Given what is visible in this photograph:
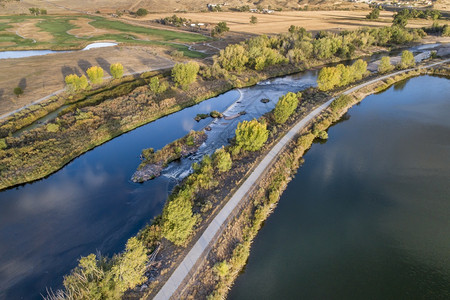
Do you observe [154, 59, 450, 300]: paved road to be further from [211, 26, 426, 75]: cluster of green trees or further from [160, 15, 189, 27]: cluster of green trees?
[160, 15, 189, 27]: cluster of green trees

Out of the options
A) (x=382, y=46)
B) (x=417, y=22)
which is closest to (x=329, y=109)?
(x=382, y=46)

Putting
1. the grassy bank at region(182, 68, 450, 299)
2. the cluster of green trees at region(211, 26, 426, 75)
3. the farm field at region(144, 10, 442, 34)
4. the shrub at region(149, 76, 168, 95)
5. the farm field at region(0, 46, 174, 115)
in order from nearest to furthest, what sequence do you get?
the grassy bank at region(182, 68, 450, 299)
the farm field at region(0, 46, 174, 115)
the shrub at region(149, 76, 168, 95)
the cluster of green trees at region(211, 26, 426, 75)
the farm field at region(144, 10, 442, 34)

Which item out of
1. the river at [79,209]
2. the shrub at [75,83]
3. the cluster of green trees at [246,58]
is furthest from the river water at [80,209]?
the cluster of green trees at [246,58]

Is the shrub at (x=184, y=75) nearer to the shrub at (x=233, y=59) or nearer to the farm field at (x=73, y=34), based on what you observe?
the shrub at (x=233, y=59)

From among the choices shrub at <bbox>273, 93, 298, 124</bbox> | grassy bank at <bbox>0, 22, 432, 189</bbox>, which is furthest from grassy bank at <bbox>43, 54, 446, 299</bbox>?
grassy bank at <bbox>0, 22, 432, 189</bbox>

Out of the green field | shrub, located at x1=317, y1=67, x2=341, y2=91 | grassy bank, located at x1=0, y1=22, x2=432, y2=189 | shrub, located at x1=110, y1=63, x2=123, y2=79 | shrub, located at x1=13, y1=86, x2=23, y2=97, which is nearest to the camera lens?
grassy bank, located at x1=0, y1=22, x2=432, y2=189
